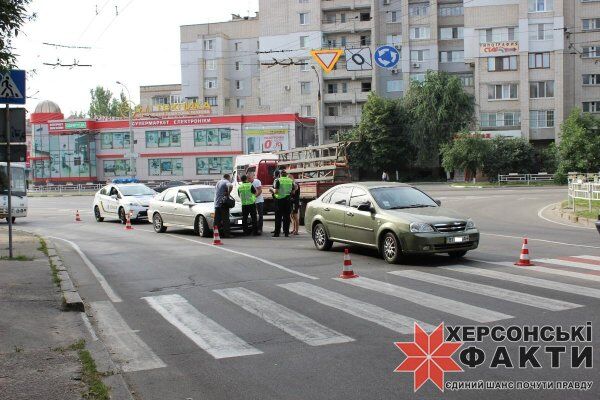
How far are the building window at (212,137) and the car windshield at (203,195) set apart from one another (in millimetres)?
56610

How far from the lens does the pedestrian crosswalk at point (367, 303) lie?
7.77 meters

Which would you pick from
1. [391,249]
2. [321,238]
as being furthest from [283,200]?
[391,249]

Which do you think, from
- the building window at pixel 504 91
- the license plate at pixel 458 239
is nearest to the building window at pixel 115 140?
the building window at pixel 504 91

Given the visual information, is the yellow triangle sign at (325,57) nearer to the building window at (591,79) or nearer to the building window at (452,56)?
the building window at (591,79)

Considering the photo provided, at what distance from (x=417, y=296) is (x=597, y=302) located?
92.1 inches

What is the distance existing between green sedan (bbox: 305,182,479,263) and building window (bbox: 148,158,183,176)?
66044 mm

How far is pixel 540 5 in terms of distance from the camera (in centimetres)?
6738

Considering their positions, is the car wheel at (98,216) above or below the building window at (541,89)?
below

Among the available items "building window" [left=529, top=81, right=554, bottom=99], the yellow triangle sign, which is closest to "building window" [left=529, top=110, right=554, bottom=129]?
"building window" [left=529, top=81, right=554, bottom=99]

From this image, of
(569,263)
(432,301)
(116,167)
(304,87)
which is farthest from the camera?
(116,167)

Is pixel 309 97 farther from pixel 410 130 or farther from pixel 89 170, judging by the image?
pixel 89 170

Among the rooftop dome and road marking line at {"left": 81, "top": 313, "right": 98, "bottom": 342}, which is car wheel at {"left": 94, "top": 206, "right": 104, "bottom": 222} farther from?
the rooftop dome

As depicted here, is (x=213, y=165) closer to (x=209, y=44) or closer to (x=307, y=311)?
(x=209, y=44)

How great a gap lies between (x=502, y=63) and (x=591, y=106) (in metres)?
9.78
